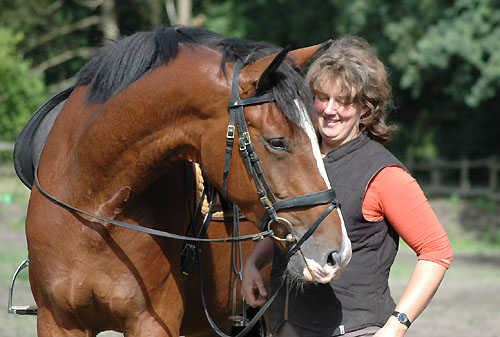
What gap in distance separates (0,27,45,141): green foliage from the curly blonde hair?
49.4 feet

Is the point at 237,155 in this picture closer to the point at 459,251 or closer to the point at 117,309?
the point at 117,309

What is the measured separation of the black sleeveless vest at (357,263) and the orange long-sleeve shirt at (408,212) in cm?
4

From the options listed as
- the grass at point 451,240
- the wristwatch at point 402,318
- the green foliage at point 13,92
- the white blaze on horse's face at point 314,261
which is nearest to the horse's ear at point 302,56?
the white blaze on horse's face at point 314,261

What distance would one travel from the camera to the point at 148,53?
3000 millimetres

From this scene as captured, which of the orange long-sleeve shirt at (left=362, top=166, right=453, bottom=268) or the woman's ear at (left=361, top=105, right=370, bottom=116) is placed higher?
the woman's ear at (left=361, top=105, right=370, bottom=116)

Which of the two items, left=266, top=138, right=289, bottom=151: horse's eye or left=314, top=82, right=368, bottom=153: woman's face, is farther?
left=314, top=82, right=368, bottom=153: woman's face

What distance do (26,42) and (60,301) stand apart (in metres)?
27.8

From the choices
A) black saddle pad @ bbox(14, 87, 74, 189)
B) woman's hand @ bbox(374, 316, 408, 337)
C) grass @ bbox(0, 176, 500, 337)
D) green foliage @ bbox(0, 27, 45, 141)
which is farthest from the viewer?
green foliage @ bbox(0, 27, 45, 141)

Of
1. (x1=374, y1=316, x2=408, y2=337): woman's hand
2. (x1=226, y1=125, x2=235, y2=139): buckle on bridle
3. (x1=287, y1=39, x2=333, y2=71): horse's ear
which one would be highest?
(x1=287, y1=39, x2=333, y2=71): horse's ear

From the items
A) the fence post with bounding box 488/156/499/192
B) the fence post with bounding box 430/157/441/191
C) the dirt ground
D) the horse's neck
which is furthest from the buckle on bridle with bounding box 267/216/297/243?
the fence post with bounding box 430/157/441/191

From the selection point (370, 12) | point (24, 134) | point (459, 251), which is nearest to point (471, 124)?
point (370, 12)

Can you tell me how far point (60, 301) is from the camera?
3039 mm

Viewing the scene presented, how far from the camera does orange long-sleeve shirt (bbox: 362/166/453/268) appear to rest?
2658 mm

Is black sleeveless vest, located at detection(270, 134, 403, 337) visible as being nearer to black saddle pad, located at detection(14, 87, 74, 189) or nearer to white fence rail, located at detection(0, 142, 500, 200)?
black saddle pad, located at detection(14, 87, 74, 189)
